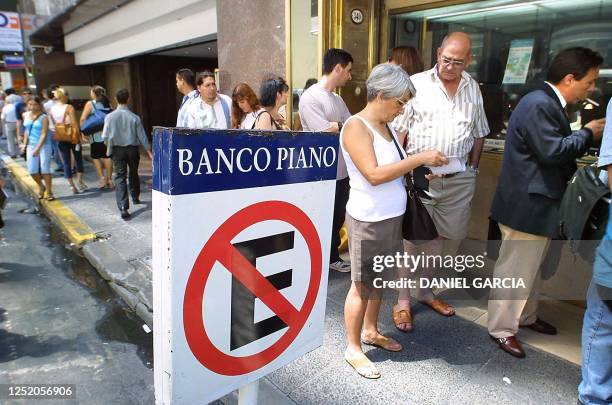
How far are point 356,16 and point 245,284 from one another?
12.3 ft

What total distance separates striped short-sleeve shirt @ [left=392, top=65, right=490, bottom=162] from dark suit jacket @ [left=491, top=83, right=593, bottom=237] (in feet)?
1.16

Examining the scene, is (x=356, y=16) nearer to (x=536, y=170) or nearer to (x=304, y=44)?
(x=304, y=44)

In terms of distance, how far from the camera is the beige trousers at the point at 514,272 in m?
2.52

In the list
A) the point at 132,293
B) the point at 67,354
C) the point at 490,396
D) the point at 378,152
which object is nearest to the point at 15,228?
the point at 132,293

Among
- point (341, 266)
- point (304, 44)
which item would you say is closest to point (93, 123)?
point (304, 44)

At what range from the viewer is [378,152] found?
87.5 inches

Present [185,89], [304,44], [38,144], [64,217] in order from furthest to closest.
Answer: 1. [38,144]
2. [64,217]
3. [185,89]
4. [304,44]

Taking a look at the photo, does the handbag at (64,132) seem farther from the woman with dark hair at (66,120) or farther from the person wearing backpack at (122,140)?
the person wearing backpack at (122,140)

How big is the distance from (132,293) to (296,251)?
3.10 m

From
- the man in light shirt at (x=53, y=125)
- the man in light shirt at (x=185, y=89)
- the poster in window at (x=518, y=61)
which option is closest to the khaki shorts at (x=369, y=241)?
the poster in window at (x=518, y=61)

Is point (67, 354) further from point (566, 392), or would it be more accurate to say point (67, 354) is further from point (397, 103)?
point (566, 392)

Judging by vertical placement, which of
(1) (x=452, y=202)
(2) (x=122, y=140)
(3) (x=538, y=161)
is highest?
(3) (x=538, y=161)

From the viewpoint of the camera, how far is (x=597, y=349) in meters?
2.02

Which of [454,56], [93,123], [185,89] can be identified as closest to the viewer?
[454,56]
